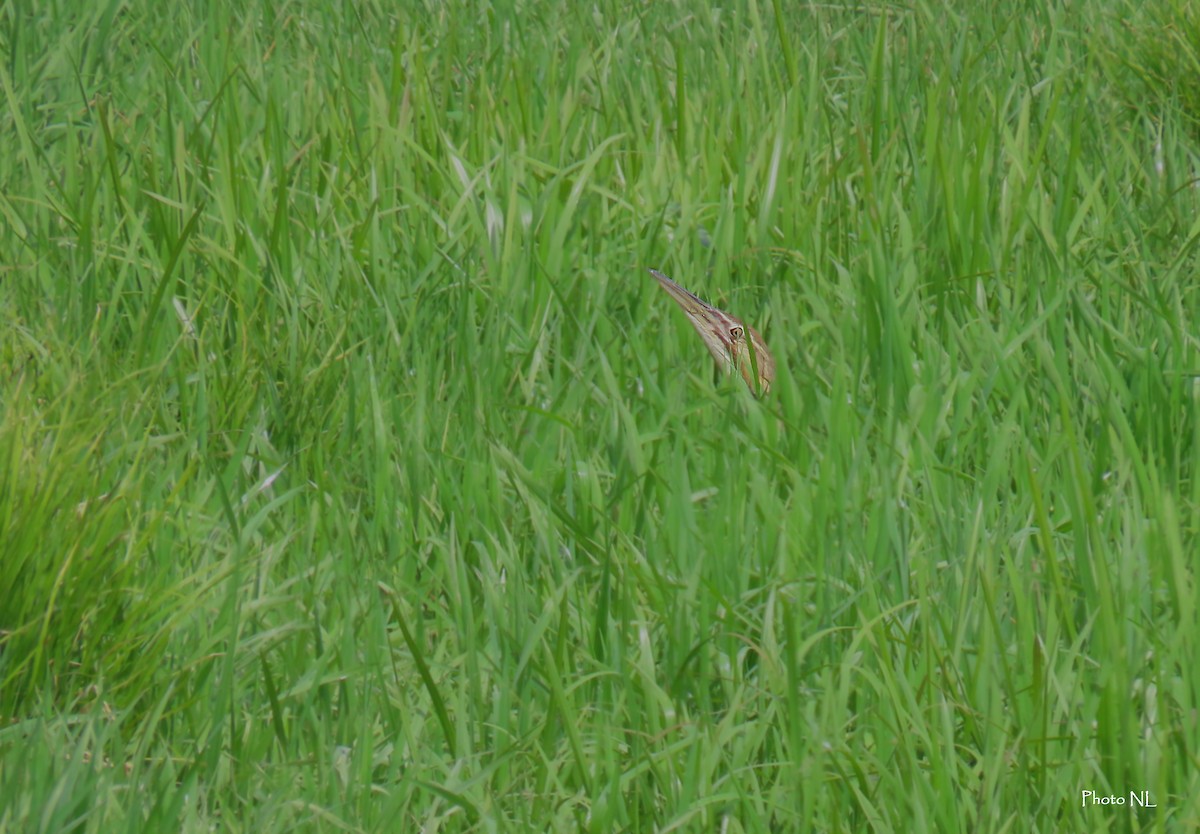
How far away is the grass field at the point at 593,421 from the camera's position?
210cm

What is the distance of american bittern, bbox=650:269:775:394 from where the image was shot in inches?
→ 123

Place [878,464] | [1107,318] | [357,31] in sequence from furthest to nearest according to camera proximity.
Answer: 1. [357,31]
2. [1107,318]
3. [878,464]

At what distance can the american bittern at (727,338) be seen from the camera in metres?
3.13

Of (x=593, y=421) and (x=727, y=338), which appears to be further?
(x=727, y=338)

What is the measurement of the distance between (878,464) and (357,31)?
7.49 feet

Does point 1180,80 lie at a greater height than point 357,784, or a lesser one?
greater

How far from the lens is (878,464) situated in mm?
2699

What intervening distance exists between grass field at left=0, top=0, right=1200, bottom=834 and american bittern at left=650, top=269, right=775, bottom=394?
0.13ft

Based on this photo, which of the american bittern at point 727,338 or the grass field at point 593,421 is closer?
the grass field at point 593,421

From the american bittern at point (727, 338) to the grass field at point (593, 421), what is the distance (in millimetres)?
39

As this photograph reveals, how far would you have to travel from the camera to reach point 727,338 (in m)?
3.17

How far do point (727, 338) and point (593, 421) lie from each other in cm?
40

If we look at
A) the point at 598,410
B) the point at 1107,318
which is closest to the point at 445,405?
the point at 598,410

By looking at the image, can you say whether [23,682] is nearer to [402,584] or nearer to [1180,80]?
[402,584]
